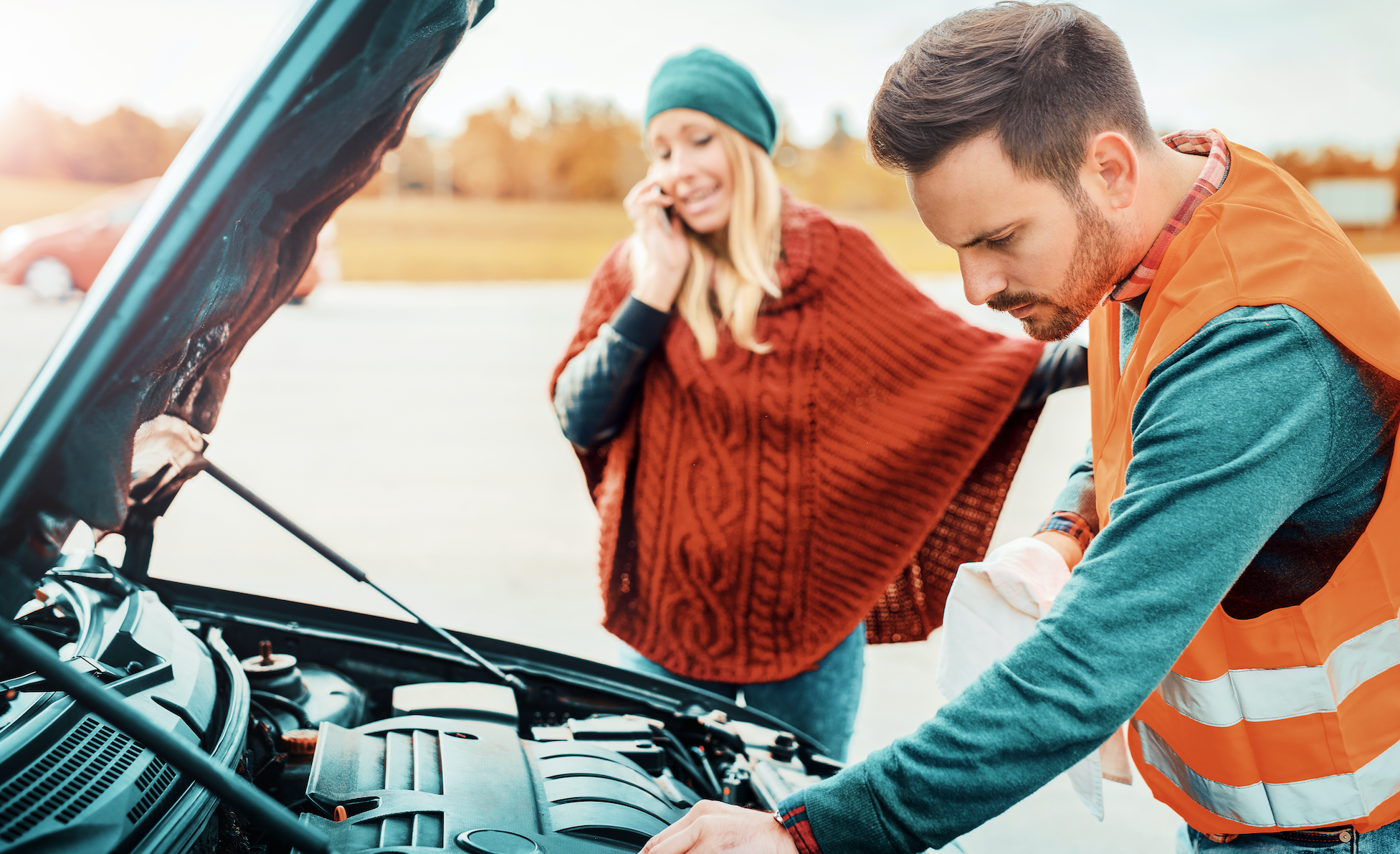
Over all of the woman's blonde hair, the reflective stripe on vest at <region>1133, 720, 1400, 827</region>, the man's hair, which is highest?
the woman's blonde hair

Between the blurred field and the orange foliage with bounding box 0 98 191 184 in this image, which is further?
the orange foliage with bounding box 0 98 191 184

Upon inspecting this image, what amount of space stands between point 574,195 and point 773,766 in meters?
35.5

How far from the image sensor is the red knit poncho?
6.38ft

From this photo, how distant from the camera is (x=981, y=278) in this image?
3.45ft

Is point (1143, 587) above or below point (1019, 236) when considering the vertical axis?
below

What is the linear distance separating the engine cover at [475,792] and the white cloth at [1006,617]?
0.47 meters

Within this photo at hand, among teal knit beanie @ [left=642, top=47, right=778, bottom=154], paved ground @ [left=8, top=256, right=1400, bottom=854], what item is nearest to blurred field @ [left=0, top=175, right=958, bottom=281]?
paved ground @ [left=8, top=256, right=1400, bottom=854]

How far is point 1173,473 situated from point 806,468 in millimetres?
1129

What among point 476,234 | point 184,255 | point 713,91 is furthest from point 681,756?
point 476,234

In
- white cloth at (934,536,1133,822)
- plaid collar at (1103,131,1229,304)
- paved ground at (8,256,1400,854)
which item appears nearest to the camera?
plaid collar at (1103,131,1229,304)

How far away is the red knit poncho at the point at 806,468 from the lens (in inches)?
76.5

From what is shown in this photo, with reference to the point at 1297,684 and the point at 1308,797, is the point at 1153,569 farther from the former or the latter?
the point at 1308,797

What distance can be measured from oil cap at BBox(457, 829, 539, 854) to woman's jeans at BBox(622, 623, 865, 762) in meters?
0.93

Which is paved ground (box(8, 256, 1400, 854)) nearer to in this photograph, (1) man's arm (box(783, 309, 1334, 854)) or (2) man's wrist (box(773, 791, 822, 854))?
(2) man's wrist (box(773, 791, 822, 854))
